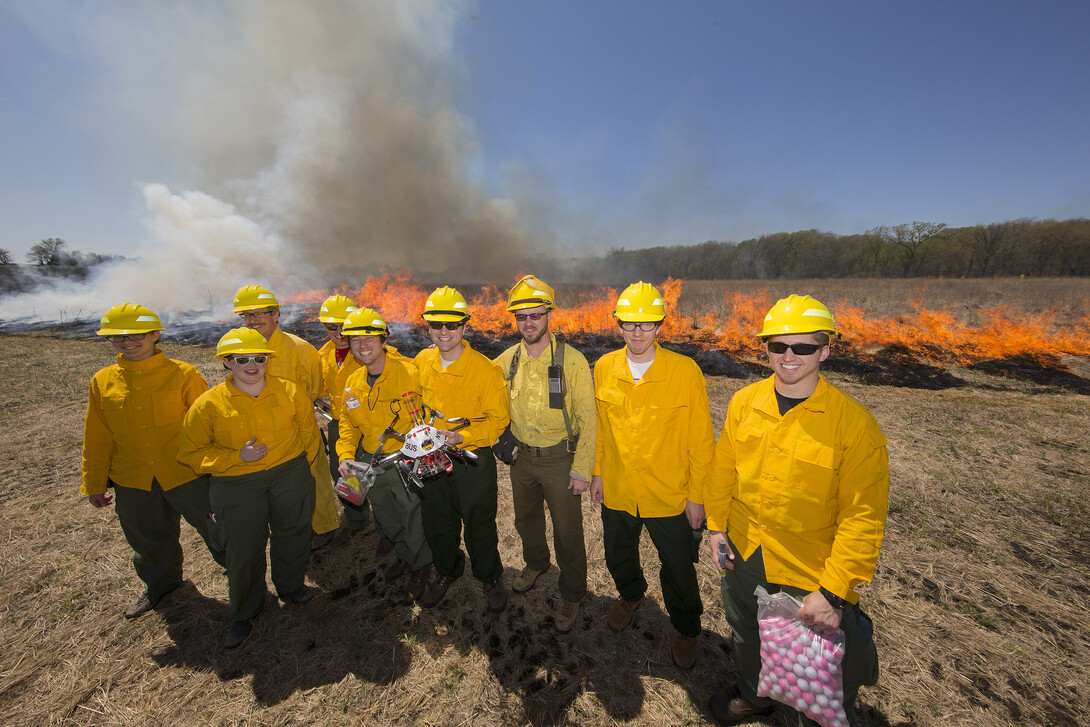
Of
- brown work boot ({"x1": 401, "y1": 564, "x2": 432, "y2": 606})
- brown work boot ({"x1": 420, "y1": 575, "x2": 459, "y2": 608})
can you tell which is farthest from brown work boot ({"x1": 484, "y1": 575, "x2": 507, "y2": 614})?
brown work boot ({"x1": 401, "y1": 564, "x2": 432, "y2": 606})

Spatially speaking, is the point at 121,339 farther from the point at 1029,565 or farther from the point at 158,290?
the point at 158,290

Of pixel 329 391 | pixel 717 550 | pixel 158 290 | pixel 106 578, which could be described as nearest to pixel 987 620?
pixel 717 550

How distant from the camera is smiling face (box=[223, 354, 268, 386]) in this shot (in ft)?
10.5

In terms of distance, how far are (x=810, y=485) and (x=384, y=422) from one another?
12.0 ft

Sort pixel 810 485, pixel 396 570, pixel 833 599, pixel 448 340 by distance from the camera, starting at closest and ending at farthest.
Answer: pixel 833 599, pixel 810 485, pixel 448 340, pixel 396 570

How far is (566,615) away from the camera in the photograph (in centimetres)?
367

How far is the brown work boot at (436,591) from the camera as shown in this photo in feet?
13.1

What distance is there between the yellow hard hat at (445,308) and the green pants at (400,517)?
72.6 inches

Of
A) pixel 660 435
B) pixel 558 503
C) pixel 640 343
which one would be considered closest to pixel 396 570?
pixel 558 503

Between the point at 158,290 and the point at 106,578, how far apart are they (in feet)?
112

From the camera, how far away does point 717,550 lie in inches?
106

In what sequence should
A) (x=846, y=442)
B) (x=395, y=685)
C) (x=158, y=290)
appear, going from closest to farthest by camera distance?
(x=846, y=442)
(x=395, y=685)
(x=158, y=290)

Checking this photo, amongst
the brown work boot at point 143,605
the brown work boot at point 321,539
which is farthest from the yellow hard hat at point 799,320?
the brown work boot at point 143,605

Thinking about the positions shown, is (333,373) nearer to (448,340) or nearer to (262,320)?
(262,320)
